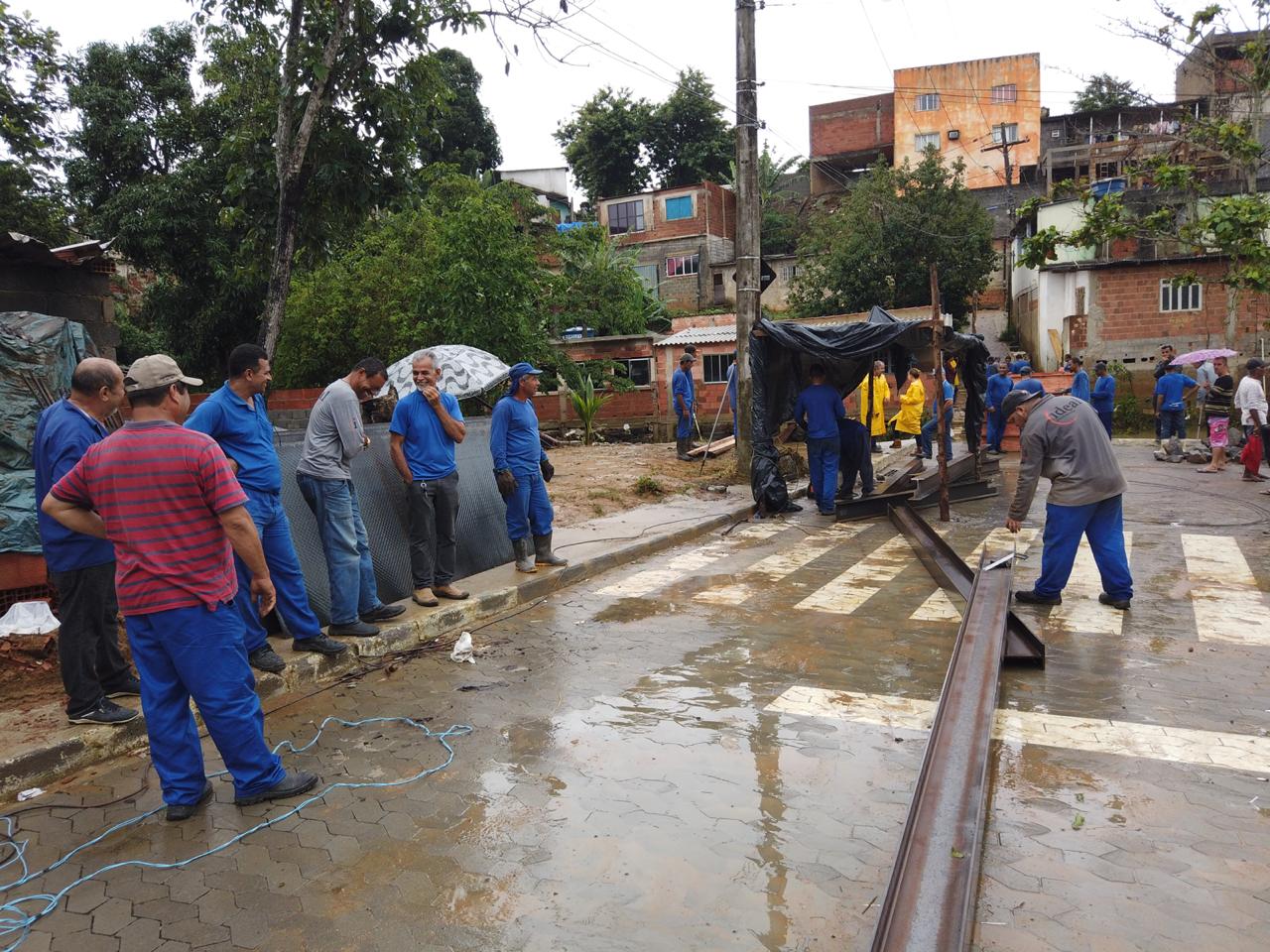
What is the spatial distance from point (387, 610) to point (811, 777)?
→ 3.46m

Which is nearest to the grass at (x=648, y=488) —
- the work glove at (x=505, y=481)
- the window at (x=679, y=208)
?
the work glove at (x=505, y=481)

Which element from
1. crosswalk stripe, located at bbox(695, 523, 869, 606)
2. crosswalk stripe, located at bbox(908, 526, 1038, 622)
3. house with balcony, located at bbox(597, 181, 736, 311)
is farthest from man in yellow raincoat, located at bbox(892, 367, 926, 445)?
house with balcony, located at bbox(597, 181, 736, 311)

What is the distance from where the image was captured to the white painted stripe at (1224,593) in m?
5.95

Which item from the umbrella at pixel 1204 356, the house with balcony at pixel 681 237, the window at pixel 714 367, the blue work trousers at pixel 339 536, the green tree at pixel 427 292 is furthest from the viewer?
the house with balcony at pixel 681 237

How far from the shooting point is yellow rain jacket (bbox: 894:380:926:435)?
1508cm

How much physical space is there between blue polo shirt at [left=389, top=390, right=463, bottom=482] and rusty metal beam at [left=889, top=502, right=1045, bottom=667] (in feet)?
13.9

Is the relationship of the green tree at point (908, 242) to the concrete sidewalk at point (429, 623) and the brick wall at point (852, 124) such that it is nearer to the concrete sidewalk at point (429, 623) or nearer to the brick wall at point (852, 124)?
the brick wall at point (852, 124)

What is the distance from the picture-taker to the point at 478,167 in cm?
3900

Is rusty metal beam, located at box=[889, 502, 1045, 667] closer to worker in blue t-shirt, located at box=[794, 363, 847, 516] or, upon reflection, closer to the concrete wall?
worker in blue t-shirt, located at box=[794, 363, 847, 516]

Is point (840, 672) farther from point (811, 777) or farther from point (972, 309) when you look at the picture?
point (972, 309)

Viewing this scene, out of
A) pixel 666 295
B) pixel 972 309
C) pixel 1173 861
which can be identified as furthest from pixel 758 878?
pixel 666 295

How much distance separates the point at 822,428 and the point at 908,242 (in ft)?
70.0

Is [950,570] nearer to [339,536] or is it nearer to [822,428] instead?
[822,428]

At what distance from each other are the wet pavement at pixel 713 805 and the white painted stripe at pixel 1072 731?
0.02 meters
